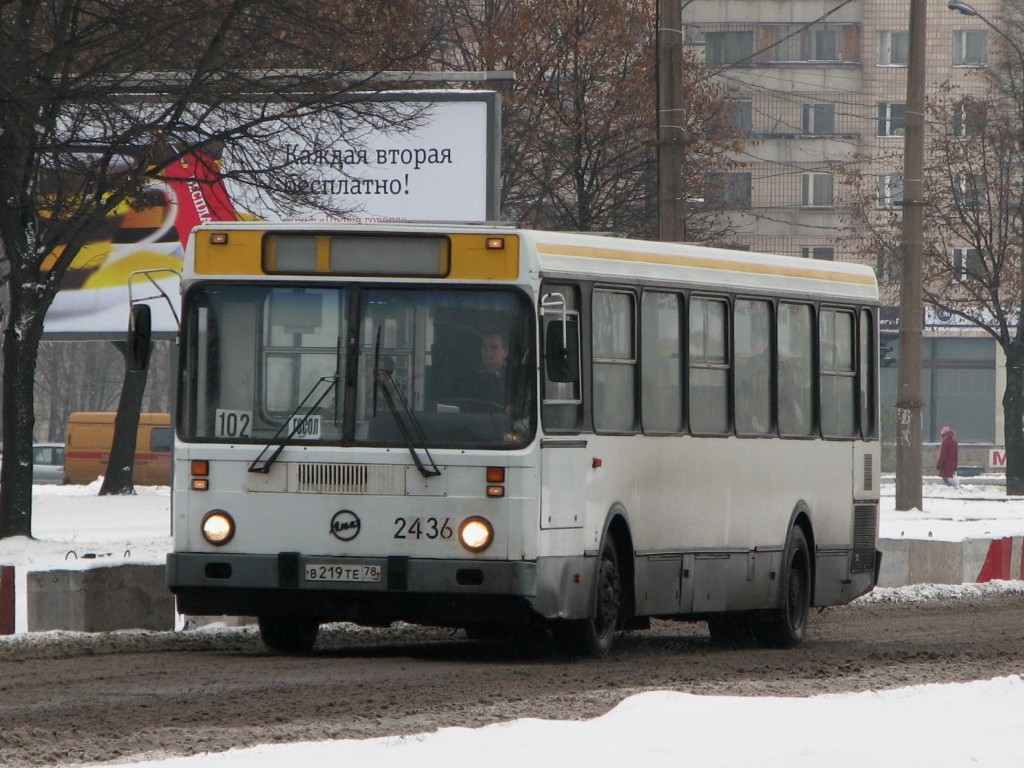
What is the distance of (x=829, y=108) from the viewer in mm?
76688

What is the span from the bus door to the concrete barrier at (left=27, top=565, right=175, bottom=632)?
11.0 feet

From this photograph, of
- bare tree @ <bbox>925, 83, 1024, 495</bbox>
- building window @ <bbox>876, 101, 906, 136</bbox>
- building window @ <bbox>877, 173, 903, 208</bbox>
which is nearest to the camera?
bare tree @ <bbox>925, 83, 1024, 495</bbox>

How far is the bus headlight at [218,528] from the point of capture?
1203 centimetres

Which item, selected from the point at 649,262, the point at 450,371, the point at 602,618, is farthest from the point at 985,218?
the point at 450,371

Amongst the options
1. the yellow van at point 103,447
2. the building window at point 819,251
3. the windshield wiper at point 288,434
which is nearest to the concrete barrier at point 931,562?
the windshield wiper at point 288,434

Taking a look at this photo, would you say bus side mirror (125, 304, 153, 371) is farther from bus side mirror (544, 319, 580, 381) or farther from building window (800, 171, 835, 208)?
building window (800, 171, 835, 208)

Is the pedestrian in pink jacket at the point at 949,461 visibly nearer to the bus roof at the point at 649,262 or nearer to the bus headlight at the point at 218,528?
the bus roof at the point at 649,262

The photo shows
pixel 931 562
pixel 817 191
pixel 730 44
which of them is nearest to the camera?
pixel 931 562

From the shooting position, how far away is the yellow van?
2283 inches

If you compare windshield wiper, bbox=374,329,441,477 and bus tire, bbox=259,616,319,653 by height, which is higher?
windshield wiper, bbox=374,329,441,477

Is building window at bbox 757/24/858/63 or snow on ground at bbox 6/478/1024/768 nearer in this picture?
snow on ground at bbox 6/478/1024/768

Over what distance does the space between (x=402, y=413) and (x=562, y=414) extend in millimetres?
907

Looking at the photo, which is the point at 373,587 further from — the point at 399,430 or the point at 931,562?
the point at 931,562

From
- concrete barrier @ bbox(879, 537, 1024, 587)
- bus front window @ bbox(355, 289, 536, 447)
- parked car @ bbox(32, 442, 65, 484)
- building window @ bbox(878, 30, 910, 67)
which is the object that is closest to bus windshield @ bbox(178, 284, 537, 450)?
bus front window @ bbox(355, 289, 536, 447)
